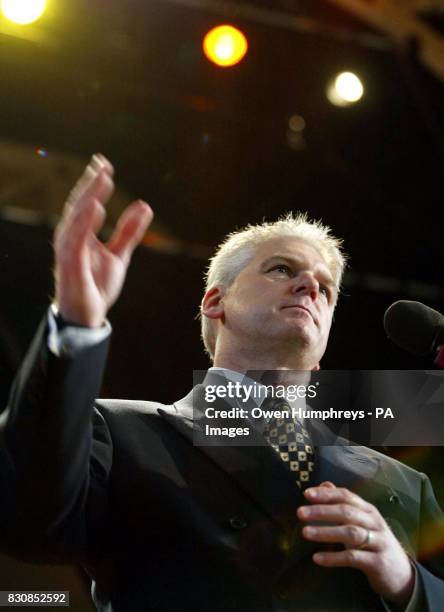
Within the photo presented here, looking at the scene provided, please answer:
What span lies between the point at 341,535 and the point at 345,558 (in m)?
0.04

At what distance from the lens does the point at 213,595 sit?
1.39 meters

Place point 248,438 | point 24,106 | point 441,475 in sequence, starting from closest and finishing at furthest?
point 248,438
point 441,475
point 24,106

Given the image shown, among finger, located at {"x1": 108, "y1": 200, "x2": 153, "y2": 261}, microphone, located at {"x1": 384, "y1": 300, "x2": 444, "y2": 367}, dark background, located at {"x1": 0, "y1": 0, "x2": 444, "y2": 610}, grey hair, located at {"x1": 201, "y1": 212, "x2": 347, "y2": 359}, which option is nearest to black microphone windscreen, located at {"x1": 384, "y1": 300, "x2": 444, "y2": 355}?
microphone, located at {"x1": 384, "y1": 300, "x2": 444, "y2": 367}

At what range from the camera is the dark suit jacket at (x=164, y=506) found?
1.27m

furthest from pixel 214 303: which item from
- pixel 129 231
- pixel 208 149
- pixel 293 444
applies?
pixel 208 149

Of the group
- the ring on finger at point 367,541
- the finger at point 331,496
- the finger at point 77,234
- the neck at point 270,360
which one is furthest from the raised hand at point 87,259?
the neck at point 270,360

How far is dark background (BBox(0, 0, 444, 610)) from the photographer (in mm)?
2920

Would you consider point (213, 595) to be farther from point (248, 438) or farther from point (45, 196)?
point (45, 196)

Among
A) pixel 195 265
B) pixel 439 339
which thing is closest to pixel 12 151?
pixel 195 265

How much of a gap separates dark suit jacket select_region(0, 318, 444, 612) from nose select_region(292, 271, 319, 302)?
1.27 feet

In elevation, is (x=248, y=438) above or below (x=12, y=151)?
below

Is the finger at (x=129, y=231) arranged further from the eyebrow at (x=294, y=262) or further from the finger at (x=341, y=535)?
the eyebrow at (x=294, y=262)

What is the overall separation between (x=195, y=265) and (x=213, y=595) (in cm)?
191

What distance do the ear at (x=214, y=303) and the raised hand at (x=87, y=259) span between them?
79cm
